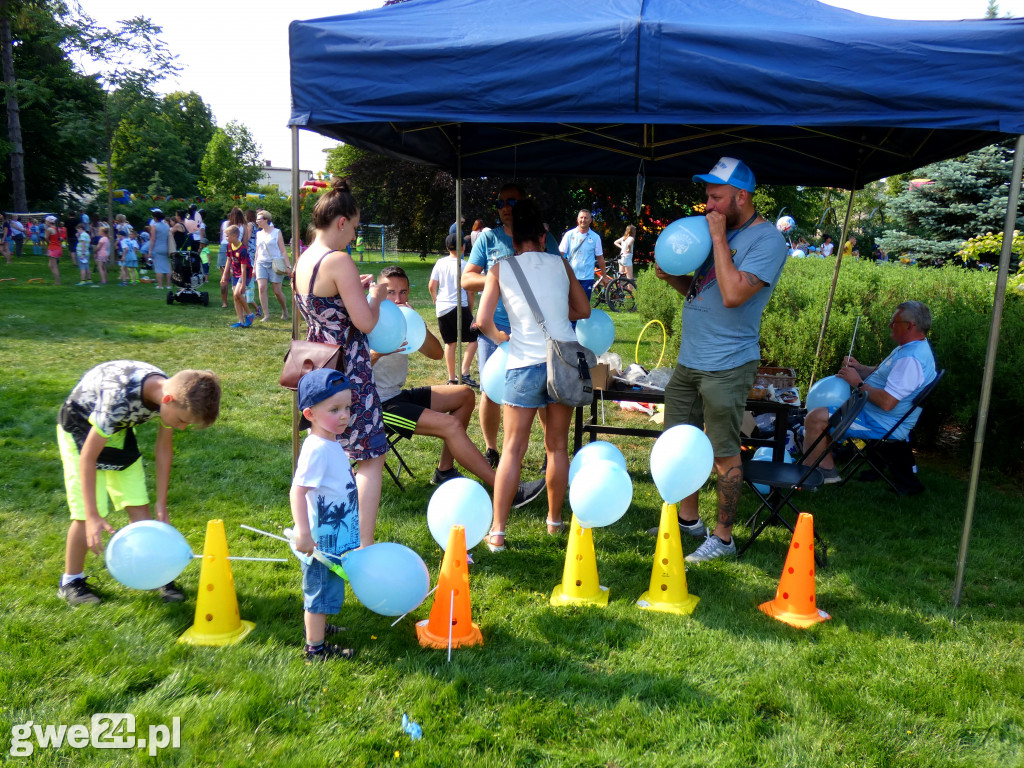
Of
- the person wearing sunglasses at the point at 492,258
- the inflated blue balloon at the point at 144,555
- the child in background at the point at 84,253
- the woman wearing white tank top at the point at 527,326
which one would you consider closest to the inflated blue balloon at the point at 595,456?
the woman wearing white tank top at the point at 527,326

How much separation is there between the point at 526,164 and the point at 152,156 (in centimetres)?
3951

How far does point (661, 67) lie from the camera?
3.33 m

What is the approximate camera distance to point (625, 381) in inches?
208

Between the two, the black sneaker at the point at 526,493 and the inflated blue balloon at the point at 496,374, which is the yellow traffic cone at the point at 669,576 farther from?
the inflated blue balloon at the point at 496,374

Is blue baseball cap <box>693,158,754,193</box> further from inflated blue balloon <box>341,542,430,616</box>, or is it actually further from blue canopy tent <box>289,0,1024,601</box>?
inflated blue balloon <box>341,542,430,616</box>

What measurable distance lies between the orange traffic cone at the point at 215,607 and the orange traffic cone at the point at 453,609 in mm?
806

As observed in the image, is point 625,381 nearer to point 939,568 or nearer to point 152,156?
point 939,568

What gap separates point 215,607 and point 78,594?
0.75m

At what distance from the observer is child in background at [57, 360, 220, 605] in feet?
9.84

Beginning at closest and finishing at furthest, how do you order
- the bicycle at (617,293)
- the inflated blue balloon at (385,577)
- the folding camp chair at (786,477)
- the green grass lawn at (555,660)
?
the green grass lawn at (555,660) < the inflated blue balloon at (385,577) < the folding camp chair at (786,477) < the bicycle at (617,293)

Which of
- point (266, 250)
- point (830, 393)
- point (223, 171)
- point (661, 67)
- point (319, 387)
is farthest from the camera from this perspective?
point (223, 171)

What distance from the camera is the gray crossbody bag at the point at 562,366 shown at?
3.81 metres

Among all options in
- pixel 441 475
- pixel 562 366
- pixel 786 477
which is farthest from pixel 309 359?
pixel 786 477

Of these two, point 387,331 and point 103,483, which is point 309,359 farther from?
point 103,483
